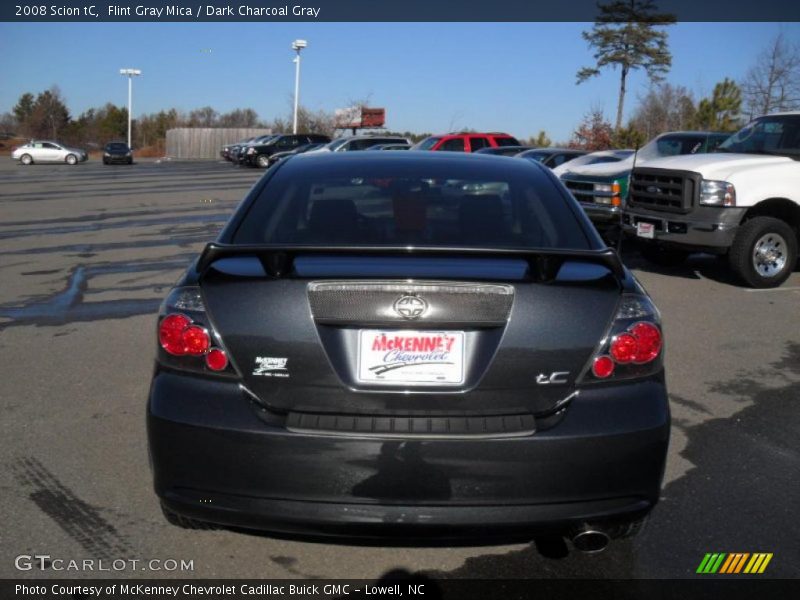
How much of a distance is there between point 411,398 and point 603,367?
678 mm

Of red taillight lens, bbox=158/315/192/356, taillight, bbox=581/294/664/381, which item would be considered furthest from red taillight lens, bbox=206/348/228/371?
taillight, bbox=581/294/664/381

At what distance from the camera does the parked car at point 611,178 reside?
12336 mm

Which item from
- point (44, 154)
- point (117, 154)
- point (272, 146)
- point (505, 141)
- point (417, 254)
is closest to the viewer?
point (417, 254)

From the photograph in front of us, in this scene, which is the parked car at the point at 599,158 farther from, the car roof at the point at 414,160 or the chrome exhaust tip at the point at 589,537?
the chrome exhaust tip at the point at 589,537

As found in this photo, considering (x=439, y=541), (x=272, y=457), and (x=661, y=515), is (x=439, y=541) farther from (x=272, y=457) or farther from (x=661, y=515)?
(x=661, y=515)

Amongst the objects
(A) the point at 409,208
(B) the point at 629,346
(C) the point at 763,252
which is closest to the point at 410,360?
(B) the point at 629,346

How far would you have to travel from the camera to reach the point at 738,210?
9.70m

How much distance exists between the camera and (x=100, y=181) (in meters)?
32.1

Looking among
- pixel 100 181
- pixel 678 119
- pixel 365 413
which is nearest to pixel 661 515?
pixel 365 413

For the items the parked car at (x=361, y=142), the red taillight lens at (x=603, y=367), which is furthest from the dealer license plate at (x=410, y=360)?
the parked car at (x=361, y=142)

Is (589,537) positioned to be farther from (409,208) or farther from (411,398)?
(409,208)

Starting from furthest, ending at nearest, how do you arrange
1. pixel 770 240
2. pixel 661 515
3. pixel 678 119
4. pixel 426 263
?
pixel 678 119 → pixel 770 240 → pixel 661 515 → pixel 426 263

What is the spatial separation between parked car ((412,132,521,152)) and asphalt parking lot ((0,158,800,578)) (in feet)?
47.3

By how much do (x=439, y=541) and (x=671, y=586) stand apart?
1026 mm
